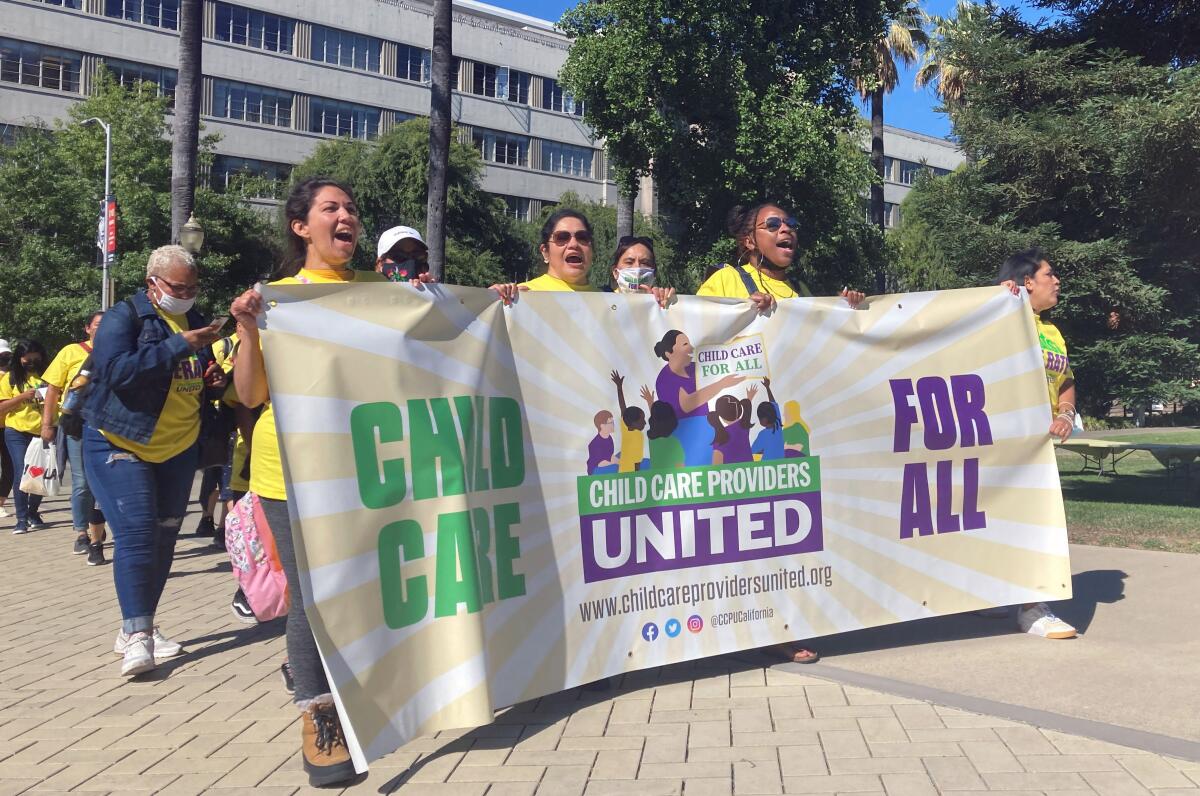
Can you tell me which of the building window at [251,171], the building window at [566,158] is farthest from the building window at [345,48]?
the building window at [566,158]

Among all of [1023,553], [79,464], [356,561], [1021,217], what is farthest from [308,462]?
[1021,217]

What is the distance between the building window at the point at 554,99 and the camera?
6078 centimetres

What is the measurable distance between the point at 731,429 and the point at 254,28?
51.6 meters

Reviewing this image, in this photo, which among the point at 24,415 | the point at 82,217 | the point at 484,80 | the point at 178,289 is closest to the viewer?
the point at 178,289

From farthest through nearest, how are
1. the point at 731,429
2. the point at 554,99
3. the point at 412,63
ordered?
the point at 554,99
the point at 412,63
the point at 731,429

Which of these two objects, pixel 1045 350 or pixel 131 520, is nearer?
pixel 131 520

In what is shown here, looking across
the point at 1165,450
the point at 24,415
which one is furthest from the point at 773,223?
the point at 1165,450

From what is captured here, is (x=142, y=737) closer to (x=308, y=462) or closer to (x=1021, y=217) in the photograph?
(x=308, y=462)

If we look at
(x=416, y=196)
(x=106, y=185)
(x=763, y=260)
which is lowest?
(x=763, y=260)

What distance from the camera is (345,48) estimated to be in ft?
176

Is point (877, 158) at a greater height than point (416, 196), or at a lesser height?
lesser

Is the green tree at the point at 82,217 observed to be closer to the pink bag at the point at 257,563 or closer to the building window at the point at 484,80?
the building window at the point at 484,80

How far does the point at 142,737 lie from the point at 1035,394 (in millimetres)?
4535

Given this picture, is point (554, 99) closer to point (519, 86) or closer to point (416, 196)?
point (519, 86)
